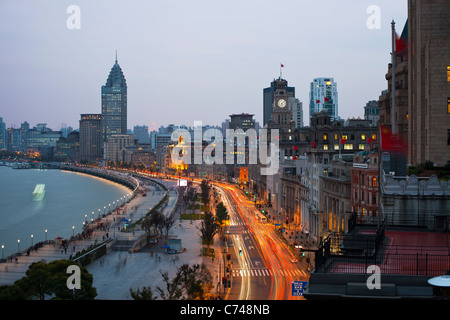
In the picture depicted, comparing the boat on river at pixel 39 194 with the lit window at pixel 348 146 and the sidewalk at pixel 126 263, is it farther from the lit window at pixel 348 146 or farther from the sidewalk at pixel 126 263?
the lit window at pixel 348 146

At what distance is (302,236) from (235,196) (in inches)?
1843

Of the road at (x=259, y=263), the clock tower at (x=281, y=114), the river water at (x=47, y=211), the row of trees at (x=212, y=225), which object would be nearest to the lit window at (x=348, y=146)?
the clock tower at (x=281, y=114)

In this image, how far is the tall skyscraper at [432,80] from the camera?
29.3 m

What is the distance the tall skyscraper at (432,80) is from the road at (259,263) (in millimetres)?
12138

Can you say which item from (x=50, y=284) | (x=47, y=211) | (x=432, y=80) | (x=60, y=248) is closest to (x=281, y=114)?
(x=47, y=211)

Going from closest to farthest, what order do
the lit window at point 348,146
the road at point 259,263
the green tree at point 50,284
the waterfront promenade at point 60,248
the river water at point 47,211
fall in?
1. the green tree at point 50,284
2. the road at point 259,263
3. the waterfront promenade at point 60,248
4. the river water at point 47,211
5. the lit window at point 348,146

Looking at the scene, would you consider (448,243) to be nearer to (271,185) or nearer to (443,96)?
(443,96)

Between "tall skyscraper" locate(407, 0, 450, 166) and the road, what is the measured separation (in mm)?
12138

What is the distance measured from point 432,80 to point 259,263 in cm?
2032

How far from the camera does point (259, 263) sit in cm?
4194

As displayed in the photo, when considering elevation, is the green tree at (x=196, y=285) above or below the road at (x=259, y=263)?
above

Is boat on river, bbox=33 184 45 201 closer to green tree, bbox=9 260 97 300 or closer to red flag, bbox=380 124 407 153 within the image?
green tree, bbox=9 260 97 300

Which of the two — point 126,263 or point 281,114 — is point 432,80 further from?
point 281,114

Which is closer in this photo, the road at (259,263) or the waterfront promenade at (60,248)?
the road at (259,263)
